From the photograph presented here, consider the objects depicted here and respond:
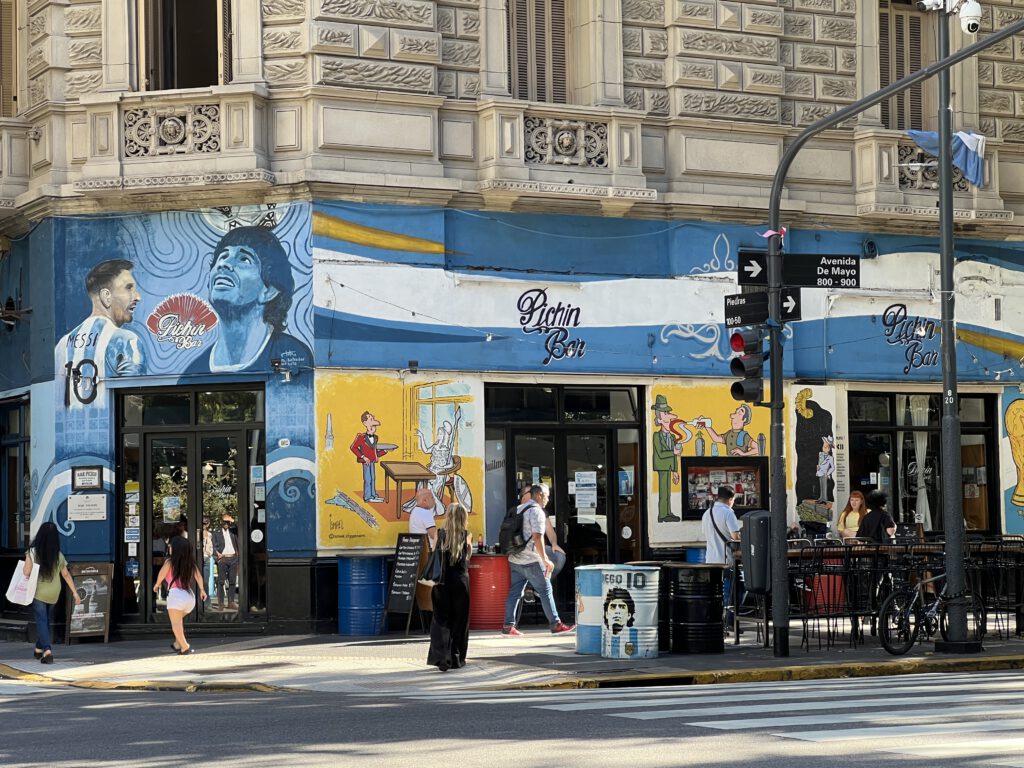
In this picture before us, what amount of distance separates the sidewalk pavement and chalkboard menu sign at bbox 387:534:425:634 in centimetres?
60

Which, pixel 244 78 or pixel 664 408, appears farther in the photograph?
pixel 664 408

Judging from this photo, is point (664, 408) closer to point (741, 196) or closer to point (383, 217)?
point (741, 196)

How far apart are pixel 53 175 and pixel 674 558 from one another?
402 inches

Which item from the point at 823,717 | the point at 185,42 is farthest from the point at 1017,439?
the point at 823,717

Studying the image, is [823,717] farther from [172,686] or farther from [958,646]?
[172,686]

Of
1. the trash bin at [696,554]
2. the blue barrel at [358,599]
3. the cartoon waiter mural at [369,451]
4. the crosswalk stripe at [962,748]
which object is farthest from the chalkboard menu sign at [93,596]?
the crosswalk stripe at [962,748]

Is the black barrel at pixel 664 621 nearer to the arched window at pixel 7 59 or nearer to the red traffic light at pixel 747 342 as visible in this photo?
the red traffic light at pixel 747 342

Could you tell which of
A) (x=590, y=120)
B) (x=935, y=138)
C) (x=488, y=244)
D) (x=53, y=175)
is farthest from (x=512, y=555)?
(x=935, y=138)

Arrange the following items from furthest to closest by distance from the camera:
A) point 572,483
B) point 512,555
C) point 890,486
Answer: point 890,486 → point 572,483 → point 512,555

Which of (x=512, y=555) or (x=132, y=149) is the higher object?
(x=132, y=149)

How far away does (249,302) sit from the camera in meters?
21.9

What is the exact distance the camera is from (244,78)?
21938mm

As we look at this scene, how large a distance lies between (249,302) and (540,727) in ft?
36.2

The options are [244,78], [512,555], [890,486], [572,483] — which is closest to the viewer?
[512,555]
